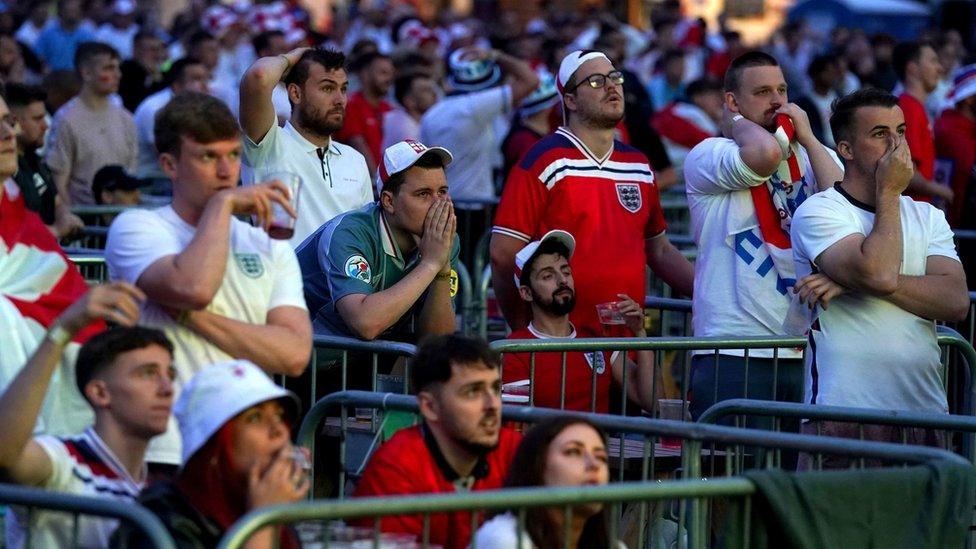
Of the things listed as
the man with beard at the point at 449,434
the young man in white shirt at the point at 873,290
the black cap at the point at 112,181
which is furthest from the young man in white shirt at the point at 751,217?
the black cap at the point at 112,181

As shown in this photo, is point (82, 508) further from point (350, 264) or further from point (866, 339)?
point (866, 339)

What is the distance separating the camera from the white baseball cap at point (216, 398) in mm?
4910

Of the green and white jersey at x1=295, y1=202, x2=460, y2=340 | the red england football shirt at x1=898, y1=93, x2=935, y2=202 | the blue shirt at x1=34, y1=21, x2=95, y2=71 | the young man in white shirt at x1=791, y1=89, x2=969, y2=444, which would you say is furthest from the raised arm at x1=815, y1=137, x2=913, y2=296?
the blue shirt at x1=34, y1=21, x2=95, y2=71

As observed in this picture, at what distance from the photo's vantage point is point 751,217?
28.2 feet

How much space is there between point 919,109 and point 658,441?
7185 mm

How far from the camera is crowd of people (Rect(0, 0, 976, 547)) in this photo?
5.05 metres

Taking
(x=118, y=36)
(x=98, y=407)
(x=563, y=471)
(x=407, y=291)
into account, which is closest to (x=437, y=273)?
(x=407, y=291)

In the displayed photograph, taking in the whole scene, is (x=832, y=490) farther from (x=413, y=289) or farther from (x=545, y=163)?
(x=545, y=163)

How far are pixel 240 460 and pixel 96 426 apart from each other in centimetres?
49

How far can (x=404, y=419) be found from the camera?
20.3 ft

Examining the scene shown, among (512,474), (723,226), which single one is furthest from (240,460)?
(723,226)

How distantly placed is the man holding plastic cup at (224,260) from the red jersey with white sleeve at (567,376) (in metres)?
2.27

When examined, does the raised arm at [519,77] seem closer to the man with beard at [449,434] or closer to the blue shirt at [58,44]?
the man with beard at [449,434]

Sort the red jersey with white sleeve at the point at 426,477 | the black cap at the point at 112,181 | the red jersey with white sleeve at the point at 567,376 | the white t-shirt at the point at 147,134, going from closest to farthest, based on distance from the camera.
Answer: the red jersey with white sleeve at the point at 426,477, the red jersey with white sleeve at the point at 567,376, the black cap at the point at 112,181, the white t-shirt at the point at 147,134
